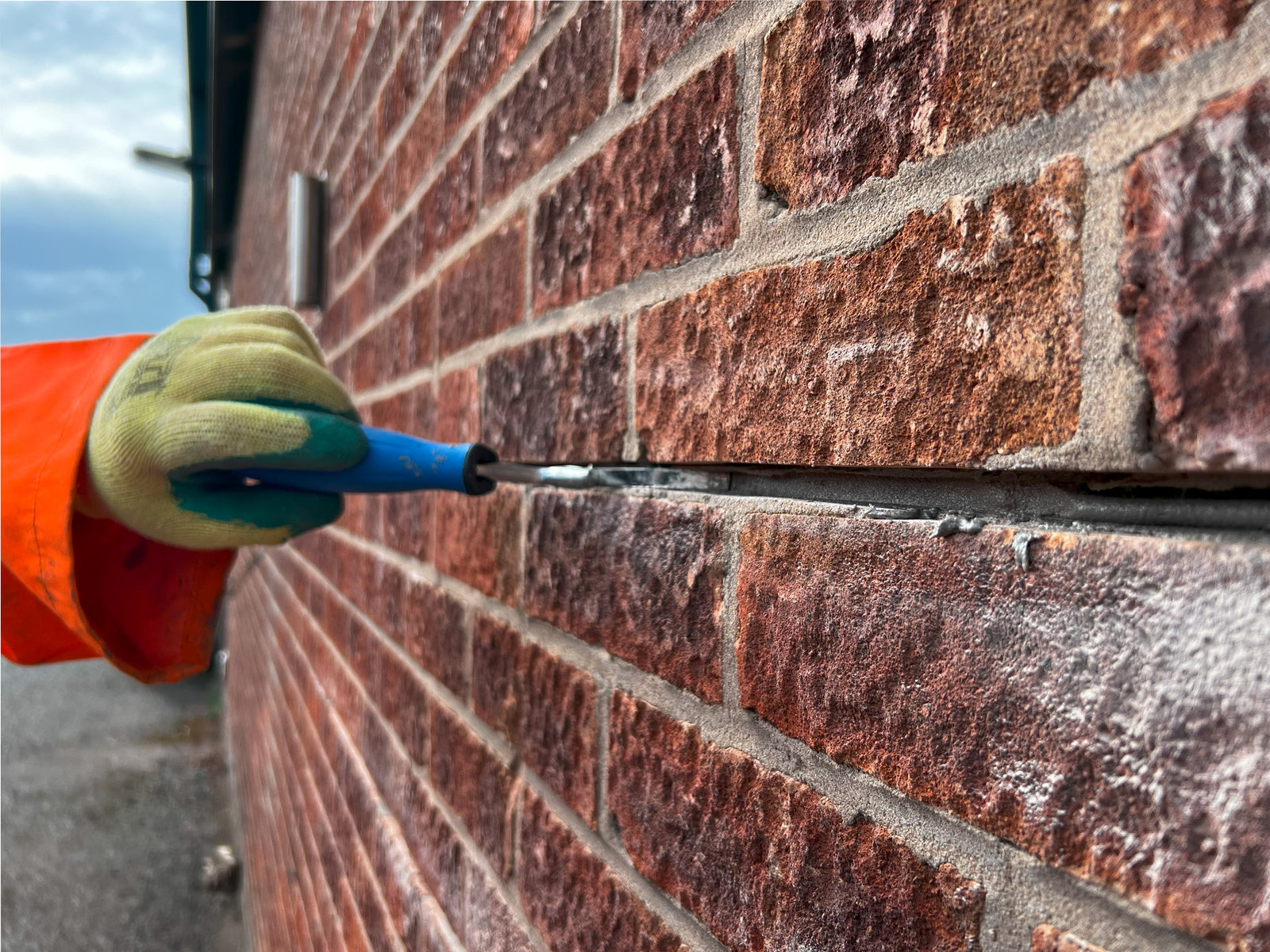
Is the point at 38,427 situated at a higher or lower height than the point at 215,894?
higher

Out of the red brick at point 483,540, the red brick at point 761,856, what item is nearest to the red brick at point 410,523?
the red brick at point 483,540

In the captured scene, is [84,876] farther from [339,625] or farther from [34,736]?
[339,625]

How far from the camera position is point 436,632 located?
0.92 meters

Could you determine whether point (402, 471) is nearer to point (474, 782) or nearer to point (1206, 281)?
point (474, 782)

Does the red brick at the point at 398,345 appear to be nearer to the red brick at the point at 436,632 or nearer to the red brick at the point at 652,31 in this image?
the red brick at the point at 436,632

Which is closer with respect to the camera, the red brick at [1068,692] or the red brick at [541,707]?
the red brick at [1068,692]

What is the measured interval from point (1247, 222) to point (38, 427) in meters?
0.84

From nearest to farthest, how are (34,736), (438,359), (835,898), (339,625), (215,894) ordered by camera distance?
(835,898) < (438,359) < (339,625) < (215,894) < (34,736)

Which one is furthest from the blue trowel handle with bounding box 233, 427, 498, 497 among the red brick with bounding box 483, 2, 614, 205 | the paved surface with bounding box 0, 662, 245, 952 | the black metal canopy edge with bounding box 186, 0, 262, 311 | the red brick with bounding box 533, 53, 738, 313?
the paved surface with bounding box 0, 662, 245, 952

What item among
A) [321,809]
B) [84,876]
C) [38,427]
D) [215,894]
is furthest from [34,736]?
[38,427]

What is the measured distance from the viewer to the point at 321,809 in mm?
1563

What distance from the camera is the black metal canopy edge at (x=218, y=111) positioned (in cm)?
321

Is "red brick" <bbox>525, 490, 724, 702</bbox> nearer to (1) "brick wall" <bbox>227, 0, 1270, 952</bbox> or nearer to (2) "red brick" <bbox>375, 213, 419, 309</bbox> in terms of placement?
(1) "brick wall" <bbox>227, 0, 1270, 952</bbox>

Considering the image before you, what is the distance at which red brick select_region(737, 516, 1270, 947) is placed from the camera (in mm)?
216
